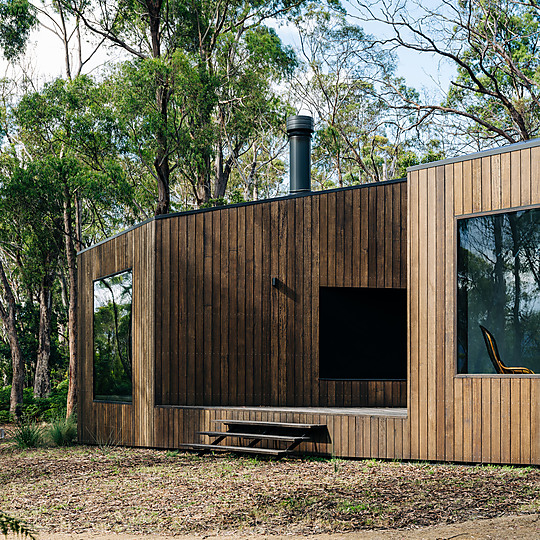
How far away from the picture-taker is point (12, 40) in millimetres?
16656

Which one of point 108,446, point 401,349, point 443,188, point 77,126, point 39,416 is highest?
point 77,126

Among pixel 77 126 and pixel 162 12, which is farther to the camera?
pixel 162 12

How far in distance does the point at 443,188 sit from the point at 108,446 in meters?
5.26

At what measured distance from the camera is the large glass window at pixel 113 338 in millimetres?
8570

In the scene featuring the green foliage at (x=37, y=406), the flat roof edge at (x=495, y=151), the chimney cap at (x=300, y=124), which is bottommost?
the green foliage at (x=37, y=406)

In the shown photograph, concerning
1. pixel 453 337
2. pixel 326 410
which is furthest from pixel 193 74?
pixel 453 337

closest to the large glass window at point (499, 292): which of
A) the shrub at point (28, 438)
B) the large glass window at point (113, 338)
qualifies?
the large glass window at point (113, 338)

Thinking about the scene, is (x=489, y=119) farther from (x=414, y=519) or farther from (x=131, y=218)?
(x=414, y=519)

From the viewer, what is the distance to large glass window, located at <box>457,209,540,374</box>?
555cm

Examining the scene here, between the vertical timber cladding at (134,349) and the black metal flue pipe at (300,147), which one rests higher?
the black metal flue pipe at (300,147)

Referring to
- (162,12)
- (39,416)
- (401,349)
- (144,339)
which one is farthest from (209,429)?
(162,12)

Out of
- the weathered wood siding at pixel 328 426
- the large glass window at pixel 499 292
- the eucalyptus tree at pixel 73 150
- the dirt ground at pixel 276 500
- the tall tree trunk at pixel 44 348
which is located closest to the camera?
the dirt ground at pixel 276 500

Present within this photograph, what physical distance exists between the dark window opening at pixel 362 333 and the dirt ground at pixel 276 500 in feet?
5.43

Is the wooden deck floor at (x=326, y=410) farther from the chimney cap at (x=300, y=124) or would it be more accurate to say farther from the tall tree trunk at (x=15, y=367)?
the tall tree trunk at (x=15, y=367)
